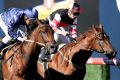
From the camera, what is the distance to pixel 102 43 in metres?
8.12

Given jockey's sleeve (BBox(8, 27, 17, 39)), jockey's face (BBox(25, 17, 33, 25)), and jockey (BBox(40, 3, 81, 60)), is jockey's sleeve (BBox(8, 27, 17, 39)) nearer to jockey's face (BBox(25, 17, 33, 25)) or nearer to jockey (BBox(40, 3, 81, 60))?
jockey's face (BBox(25, 17, 33, 25))

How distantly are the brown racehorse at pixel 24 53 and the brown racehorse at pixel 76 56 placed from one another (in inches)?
25.6

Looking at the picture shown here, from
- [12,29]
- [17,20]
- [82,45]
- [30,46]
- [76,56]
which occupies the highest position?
[17,20]

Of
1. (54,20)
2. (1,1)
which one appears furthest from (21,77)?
(1,1)

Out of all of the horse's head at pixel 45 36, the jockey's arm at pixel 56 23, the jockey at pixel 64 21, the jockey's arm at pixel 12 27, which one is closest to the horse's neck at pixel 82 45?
the jockey at pixel 64 21

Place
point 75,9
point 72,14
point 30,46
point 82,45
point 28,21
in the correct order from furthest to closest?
1. point 72,14
2. point 75,9
3. point 82,45
4. point 28,21
5. point 30,46

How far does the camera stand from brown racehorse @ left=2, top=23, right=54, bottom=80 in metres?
7.91

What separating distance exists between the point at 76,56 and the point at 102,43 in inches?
20.8

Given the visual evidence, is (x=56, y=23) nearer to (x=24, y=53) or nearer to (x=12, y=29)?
(x=12, y=29)

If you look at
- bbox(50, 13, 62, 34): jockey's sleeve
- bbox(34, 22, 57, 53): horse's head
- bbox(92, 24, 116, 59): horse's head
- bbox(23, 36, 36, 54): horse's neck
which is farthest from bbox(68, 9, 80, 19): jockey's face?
bbox(23, 36, 36, 54): horse's neck

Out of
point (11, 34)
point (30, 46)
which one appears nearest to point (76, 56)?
point (30, 46)

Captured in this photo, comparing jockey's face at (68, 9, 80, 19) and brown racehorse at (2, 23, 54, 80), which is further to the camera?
jockey's face at (68, 9, 80, 19)

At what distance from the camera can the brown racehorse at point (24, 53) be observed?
791 cm

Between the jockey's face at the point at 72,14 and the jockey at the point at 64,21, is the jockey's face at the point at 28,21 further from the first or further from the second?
the jockey's face at the point at 72,14
